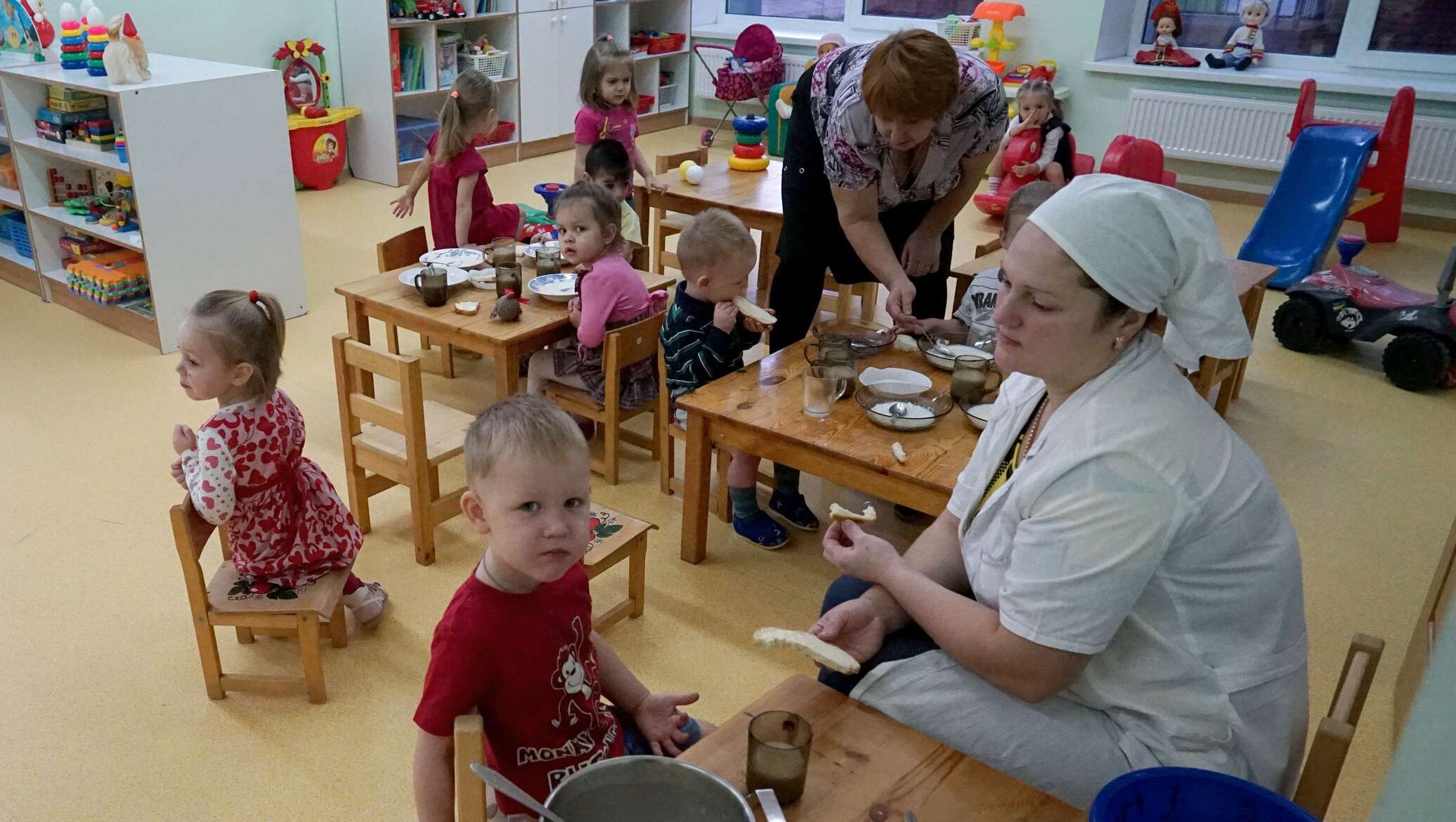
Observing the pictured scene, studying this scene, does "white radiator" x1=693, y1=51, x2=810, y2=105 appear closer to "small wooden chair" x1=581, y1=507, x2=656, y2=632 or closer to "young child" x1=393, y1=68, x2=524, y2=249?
"young child" x1=393, y1=68, x2=524, y2=249

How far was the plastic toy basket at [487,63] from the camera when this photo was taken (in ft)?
22.8

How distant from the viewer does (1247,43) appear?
678 centimetres

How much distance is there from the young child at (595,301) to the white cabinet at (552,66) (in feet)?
14.4

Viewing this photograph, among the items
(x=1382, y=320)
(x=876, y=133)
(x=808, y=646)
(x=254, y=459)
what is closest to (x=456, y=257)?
(x=254, y=459)

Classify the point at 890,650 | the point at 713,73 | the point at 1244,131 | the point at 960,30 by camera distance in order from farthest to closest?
the point at 713,73 < the point at 960,30 < the point at 1244,131 < the point at 890,650

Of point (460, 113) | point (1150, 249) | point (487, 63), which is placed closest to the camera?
point (1150, 249)

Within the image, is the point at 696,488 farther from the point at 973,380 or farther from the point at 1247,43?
the point at 1247,43

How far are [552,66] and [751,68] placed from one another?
1470 millimetres

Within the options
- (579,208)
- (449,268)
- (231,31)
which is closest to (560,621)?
(579,208)

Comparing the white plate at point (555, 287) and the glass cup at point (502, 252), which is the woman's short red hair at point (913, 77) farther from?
the glass cup at point (502, 252)

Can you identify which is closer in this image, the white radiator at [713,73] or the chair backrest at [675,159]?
the chair backrest at [675,159]

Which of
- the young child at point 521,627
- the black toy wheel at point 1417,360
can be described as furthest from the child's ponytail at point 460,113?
the black toy wheel at point 1417,360

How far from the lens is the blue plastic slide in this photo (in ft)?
17.9

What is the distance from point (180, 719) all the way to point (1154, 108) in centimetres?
665
